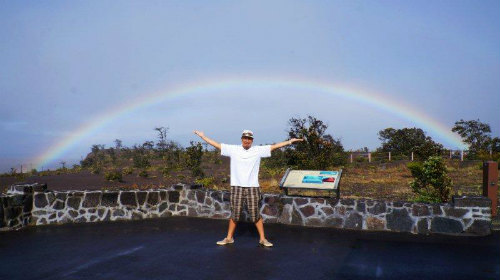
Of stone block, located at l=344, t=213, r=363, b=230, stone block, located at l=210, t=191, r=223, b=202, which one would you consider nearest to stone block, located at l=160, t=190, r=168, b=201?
stone block, located at l=210, t=191, r=223, b=202

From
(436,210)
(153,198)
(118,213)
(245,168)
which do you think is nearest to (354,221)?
(436,210)

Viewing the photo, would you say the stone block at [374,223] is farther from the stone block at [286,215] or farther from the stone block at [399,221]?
the stone block at [286,215]

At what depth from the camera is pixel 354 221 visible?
8844 millimetres

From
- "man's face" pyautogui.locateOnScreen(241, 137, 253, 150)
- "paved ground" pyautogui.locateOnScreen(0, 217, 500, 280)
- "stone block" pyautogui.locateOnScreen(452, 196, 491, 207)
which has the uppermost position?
"man's face" pyautogui.locateOnScreen(241, 137, 253, 150)

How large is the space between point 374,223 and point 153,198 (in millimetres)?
5487

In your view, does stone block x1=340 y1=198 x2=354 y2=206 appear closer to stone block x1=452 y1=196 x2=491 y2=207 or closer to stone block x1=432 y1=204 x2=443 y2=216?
stone block x1=432 y1=204 x2=443 y2=216

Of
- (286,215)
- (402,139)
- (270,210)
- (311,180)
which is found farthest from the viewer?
(402,139)

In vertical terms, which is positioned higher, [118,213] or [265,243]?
[118,213]

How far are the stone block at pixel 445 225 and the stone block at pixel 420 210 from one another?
199 millimetres

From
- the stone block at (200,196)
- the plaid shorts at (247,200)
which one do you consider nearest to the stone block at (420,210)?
the plaid shorts at (247,200)

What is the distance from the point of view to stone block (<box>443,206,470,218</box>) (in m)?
8.07

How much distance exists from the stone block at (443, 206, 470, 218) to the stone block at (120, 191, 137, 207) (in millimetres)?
7183

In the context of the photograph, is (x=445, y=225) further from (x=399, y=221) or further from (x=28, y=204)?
(x=28, y=204)

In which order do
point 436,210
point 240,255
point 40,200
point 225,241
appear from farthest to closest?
point 40,200
point 436,210
point 225,241
point 240,255
